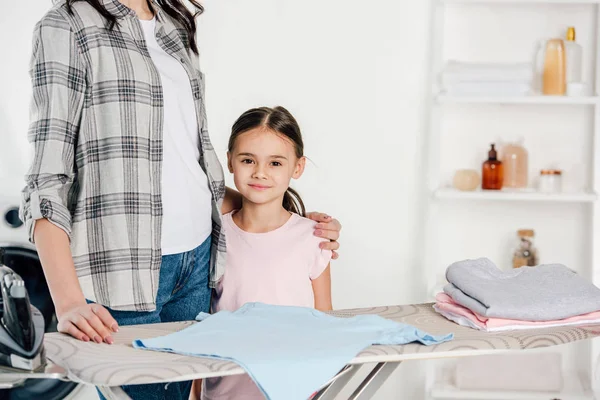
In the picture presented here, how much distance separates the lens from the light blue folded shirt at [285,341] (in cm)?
121

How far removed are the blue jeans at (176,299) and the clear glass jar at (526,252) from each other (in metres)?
1.52

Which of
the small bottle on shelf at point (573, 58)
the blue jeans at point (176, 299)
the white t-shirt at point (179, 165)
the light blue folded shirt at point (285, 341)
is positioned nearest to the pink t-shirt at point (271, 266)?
the blue jeans at point (176, 299)

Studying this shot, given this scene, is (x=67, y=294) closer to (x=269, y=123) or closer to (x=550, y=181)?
(x=269, y=123)

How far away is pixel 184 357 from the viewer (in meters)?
1.27

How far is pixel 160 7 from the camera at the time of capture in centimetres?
180

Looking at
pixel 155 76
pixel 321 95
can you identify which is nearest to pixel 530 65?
pixel 321 95

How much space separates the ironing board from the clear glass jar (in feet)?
4.75

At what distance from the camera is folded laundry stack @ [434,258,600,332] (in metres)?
1.50

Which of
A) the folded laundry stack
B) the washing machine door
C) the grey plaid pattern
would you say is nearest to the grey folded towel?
the folded laundry stack

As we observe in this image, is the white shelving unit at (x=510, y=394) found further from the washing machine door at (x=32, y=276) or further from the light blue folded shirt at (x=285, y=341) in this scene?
the light blue folded shirt at (x=285, y=341)

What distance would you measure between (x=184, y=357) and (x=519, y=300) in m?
0.66

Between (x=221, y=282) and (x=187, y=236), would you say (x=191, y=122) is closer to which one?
(x=187, y=236)

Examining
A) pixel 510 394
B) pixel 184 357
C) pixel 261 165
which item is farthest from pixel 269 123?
pixel 510 394

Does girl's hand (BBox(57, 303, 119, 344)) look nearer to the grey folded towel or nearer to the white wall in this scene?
the grey folded towel
